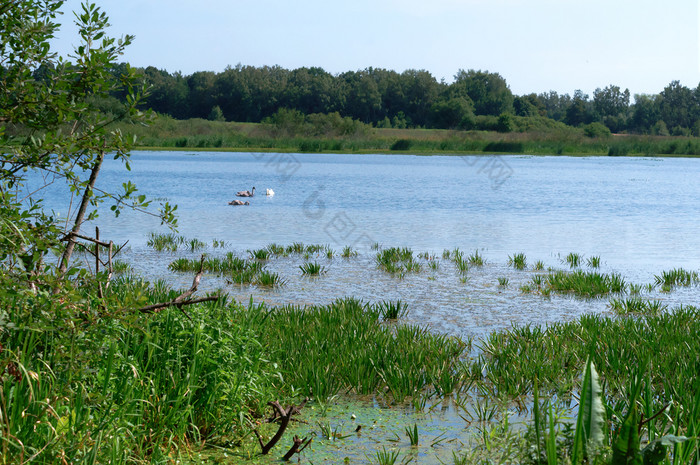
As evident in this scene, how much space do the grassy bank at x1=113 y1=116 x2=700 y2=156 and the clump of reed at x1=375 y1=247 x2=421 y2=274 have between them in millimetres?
57769

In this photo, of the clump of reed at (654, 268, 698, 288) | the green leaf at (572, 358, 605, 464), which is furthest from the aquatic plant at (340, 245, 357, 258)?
the green leaf at (572, 358, 605, 464)

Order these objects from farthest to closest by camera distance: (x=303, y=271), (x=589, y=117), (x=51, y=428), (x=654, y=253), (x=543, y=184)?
(x=589, y=117) < (x=543, y=184) < (x=654, y=253) < (x=303, y=271) < (x=51, y=428)

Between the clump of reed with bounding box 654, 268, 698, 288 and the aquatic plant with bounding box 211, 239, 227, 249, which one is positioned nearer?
the clump of reed with bounding box 654, 268, 698, 288

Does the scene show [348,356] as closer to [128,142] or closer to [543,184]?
[128,142]

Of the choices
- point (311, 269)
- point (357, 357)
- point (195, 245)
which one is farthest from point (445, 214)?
point (357, 357)

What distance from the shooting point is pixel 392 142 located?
273ft

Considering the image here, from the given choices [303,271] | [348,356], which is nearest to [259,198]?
[303,271]

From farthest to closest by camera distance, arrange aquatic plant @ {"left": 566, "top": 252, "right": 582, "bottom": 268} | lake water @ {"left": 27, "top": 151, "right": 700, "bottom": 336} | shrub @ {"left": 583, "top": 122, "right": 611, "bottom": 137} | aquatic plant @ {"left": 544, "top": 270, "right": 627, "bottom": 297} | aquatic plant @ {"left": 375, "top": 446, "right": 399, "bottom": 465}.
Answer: shrub @ {"left": 583, "top": 122, "right": 611, "bottom": 137}
aquatic plant @ {"left": 566, "top": 252, "right": 582, "bottom": 268}
aquatic plant @ {"left": 544, "top": 270, "right": 627, "bottom": 297}
lake water @ {"left": 27, "top": 151, "right": 700, "bottom": 336}
aquatic plant @ {"left": 375, "top": 446, "right": 399, "bottom": 465}

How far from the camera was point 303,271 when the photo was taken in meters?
12.8

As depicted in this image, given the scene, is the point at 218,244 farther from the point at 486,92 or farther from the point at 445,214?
the point at 486,92

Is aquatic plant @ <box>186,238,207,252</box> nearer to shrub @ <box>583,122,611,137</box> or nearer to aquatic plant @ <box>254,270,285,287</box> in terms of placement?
aquatic plant @ <box>254,270,285,287</box>

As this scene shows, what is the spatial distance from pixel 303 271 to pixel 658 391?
778cm

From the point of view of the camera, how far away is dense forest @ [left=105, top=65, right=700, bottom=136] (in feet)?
370

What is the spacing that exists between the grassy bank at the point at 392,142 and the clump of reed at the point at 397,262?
5777 centimetres
